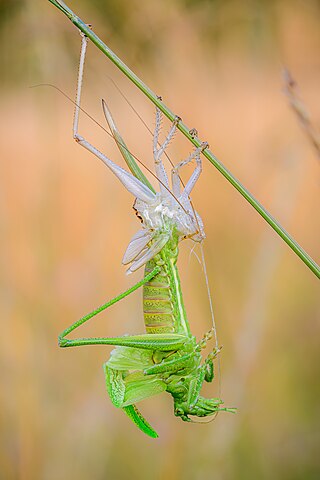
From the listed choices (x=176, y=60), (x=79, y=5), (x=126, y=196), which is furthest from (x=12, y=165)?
(x=79, y=5)

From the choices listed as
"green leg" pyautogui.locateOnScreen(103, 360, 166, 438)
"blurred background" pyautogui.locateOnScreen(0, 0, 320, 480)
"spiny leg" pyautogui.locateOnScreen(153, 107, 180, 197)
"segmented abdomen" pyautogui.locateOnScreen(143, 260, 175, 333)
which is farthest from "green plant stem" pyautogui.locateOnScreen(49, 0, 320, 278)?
"blurred background" pyautogui.locateOnScreen(0, 0, 320, 480)

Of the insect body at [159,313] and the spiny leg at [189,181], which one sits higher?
the spiny leg at [189,181]

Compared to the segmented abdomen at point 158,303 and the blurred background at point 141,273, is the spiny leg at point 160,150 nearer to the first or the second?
the segmented abdomen at point 158,303

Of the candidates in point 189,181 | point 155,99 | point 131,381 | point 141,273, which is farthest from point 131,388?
point 141,273

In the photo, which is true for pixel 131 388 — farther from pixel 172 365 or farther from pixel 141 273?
pixel 141 273

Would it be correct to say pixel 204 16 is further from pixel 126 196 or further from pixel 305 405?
pixel 305 405

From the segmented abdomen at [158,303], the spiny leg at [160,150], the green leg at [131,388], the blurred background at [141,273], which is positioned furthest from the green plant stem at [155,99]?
the blurred background at [141,273]

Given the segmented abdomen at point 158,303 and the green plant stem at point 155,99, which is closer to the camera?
the green plant stem at point 155,99
